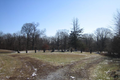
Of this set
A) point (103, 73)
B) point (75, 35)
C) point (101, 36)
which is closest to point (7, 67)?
point (103, 73)

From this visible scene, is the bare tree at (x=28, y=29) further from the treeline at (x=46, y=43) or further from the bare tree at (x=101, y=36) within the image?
the bare tree at (x=101, y=36)

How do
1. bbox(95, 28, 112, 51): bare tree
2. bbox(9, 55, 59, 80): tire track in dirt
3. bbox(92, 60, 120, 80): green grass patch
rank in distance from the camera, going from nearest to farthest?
bbox(9, 55, 59, 80): tire track in dirt
bbox(92, 60, 120, 80): green grass patch
bbox(95, 28, 112, 51): bare tree

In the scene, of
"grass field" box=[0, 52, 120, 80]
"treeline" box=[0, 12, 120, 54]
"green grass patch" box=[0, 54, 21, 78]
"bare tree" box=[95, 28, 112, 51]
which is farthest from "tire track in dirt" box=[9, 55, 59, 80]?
"bare tree" box=[95, 28, 112, 51]

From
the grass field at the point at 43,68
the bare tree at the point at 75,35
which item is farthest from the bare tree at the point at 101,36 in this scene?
the grass field at the point at 43,68

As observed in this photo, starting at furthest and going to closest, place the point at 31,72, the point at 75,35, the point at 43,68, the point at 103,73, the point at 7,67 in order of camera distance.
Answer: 1. the point at 75,35
2. the point at 43,68
3. the point at 7,67
4. the point at 103,73
5. the point at 31,72

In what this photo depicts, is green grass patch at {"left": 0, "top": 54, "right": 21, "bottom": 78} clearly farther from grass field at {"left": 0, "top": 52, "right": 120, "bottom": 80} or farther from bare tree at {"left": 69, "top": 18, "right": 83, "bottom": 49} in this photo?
bare tree at {"left": 69, "top": 18, "right": 83, "bottom": 49}

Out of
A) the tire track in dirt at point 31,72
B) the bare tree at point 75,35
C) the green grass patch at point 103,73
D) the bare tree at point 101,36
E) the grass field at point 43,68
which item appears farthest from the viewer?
the bare tree at point 101,36

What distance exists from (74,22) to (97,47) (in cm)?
3005

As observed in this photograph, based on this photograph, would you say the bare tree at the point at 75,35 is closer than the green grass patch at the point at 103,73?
No

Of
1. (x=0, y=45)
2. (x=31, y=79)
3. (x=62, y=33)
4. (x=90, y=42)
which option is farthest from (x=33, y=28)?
(x=31, y=79)

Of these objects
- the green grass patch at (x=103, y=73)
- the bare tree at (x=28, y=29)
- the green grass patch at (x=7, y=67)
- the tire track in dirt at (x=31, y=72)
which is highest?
the bare tree at (x=28, y=29)

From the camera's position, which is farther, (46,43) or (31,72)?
(46,43)

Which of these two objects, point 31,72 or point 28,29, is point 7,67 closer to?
point 31,72

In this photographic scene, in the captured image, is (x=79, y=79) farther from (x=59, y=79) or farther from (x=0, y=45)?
(x=0, y=45)
